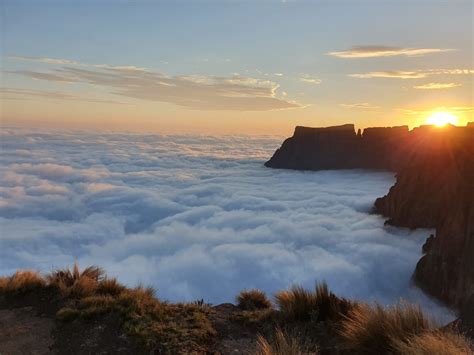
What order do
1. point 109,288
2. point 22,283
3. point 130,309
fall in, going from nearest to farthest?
1. point 130,309
2. point 109,288
3. point 22,283

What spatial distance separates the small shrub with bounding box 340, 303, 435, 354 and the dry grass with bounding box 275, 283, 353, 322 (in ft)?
5.71

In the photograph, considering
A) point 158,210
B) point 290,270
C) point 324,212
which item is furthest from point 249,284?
point 158,210

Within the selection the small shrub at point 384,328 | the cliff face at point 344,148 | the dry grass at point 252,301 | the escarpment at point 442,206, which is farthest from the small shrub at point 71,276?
the cliff face at point 344,148

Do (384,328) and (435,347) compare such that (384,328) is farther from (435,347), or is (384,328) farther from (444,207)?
(444,207)

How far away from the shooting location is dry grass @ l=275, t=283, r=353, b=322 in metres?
8.30

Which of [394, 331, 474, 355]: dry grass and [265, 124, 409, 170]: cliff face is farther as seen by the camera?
[265, 124, 409, 170]: cliff face

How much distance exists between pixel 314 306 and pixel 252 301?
2.84 meters

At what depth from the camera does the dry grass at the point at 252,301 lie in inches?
424

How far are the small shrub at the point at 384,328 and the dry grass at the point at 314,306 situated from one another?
174 centimetres

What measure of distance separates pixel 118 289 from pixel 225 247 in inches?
2873

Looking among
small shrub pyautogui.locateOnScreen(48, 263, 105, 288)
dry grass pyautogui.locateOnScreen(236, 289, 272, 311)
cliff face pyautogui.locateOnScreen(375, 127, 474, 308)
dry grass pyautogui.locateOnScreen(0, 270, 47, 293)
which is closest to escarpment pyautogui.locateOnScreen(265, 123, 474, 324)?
cliff face pyautogui.locateOnScreen(375, 127, 474, 308)

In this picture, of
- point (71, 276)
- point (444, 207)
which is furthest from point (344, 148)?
point (71, 276)

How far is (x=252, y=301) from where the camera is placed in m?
11.0

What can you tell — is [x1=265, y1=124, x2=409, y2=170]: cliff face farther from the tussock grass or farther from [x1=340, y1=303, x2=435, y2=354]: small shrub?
[x1=340, y1=303, x2=435, y2=354]: small shrub
